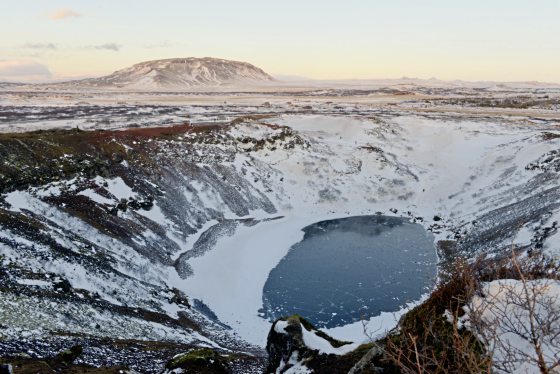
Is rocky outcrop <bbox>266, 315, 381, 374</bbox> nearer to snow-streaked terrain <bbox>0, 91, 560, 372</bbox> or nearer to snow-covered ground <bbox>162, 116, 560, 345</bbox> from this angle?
snow-streaked terrain <bbox>0, 91, 560, 372</bbox>

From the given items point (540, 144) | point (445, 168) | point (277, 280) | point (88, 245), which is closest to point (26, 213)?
point (88, 245)

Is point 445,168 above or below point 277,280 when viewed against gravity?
above

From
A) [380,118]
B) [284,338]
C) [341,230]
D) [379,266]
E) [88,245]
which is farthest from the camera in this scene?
[380,118]

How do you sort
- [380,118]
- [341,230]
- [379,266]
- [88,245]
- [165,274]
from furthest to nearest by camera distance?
1. [380,118]
2. [341,230]
3. [379,266]
4. [165,274]
5. [88,245]

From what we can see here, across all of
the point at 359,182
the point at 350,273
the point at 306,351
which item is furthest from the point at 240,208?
the point at 306,351

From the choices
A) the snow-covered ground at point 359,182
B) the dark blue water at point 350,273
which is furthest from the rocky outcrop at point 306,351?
the snow-covered ground at point 359,182

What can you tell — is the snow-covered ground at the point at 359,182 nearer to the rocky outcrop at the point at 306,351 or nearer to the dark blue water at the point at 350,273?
the dark blue water at the point at 350,273

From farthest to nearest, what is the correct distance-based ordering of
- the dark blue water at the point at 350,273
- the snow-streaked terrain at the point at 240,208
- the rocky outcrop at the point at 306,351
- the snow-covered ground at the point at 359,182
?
the snow-covered ground at the point at 359,182 → the dark blue water at the point at 350,273 → the snow-streaked terrain at the point at 240,208 → the rocky outcrop at the point at 306,351

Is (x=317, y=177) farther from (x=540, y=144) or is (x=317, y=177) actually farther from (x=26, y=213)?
(x=26, y=213)
